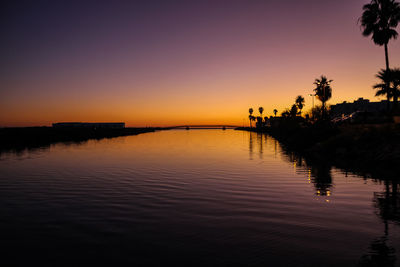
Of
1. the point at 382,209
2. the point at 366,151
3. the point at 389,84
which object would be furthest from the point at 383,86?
the point at 382,209

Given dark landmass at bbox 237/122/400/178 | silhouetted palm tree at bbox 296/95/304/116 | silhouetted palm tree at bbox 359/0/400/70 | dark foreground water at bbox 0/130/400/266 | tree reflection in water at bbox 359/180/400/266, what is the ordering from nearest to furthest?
tree reflection in water at bbox 359/180/400/266
dark foreground water at bbox 0/130/400/266
dark landmass at bbox 237/122/400/178
silhouetted palm tree at bbox 359/0/400/70
silhouetted palm tree at bbox 296/95/304/116

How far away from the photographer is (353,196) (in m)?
13.5

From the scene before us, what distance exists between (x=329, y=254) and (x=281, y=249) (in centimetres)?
118

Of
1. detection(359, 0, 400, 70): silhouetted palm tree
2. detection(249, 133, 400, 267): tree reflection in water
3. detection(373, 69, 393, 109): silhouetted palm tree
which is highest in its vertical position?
detection(359, 0, 400, 70): silhouetted palm tree

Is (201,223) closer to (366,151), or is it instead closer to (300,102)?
(366,151)

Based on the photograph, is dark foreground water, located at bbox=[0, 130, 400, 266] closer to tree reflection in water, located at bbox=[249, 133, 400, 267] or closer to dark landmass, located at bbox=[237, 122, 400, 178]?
tree reflection in water, located at bbox=[249, 133, 400, 267]

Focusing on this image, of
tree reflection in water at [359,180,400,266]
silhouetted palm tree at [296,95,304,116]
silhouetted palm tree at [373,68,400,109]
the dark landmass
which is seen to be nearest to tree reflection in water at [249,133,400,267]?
tree reflection in water at [359,180,400,266]

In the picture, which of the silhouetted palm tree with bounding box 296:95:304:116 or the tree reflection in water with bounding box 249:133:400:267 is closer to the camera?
the tree reflection in water with bounding box 249:133:400:267

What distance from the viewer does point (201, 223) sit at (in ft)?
31.5

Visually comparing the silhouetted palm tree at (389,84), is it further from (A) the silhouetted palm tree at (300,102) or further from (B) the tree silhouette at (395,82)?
(A) the silhouetted palm tree at (300,102)

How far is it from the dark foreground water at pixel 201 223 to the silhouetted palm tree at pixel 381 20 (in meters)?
34.5

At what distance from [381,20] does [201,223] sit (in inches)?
1870

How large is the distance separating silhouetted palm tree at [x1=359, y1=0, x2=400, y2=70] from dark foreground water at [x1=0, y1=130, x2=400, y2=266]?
1359 inches

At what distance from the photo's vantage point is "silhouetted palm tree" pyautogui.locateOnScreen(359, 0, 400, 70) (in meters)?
41.3
